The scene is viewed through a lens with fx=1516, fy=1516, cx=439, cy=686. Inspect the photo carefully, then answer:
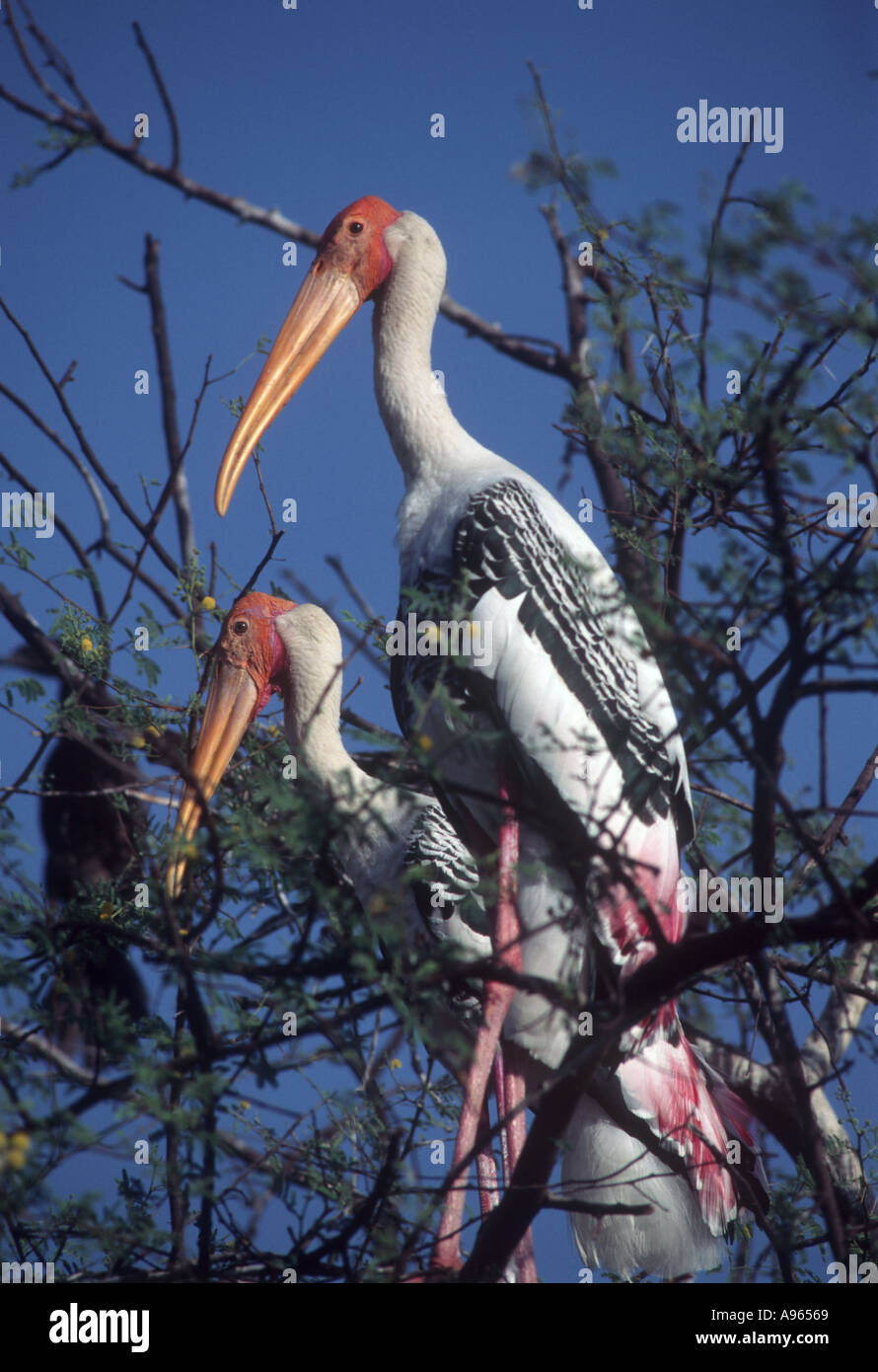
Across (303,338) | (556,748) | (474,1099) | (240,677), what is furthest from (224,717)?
(474,1099)

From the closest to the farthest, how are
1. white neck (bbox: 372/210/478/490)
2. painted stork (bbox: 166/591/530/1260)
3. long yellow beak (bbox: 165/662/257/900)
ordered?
painted stork (bbox: 166/591/530/1260), white neck (bbox: 372/210/478/490), long yellow beak (bbox: 165/662/257/900)

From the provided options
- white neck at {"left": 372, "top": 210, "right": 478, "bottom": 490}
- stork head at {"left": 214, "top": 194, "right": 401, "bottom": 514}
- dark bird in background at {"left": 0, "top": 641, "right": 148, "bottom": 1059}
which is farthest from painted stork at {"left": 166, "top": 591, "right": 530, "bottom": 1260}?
white neck at {"left": 372, "top": 210, "right": 478, "bottom": 490}

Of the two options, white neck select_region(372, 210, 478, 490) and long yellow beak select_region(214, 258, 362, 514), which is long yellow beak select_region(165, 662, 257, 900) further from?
white neck select_region(372, 210, 478, 490)

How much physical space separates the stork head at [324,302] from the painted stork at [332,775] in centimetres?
42

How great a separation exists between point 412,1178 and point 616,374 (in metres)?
1.54

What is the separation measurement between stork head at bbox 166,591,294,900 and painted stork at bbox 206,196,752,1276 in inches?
15.4

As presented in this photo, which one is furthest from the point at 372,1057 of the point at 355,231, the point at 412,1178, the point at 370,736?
the point at 355,231

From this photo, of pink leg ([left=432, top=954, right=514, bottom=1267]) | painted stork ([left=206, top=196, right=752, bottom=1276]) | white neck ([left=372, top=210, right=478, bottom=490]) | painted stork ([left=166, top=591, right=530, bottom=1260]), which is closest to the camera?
pink leg ([left=432, top=954, right=514, bottom=1267])

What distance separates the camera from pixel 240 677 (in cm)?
359

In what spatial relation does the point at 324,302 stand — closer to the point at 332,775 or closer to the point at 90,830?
the point at 332,775

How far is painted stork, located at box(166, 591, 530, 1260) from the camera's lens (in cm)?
315
